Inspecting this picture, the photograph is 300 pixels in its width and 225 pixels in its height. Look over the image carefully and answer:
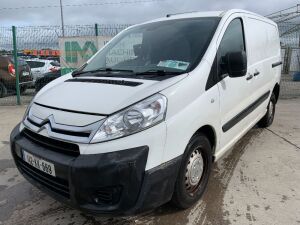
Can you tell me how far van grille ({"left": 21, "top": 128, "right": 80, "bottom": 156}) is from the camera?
2842mm

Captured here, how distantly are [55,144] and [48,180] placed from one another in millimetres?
332

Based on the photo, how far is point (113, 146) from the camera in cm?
273

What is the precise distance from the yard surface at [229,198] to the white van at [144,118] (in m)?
0.25

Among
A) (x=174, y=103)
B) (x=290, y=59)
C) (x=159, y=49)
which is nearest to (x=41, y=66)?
(x=290, y=59)

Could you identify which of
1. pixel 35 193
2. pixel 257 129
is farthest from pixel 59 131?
pixel 257 129

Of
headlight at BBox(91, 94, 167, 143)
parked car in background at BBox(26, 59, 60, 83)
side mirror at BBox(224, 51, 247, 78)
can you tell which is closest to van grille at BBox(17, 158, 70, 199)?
headlight at BBox(91, 94, 167, 143)

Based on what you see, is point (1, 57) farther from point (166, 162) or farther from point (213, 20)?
point (166, 162)

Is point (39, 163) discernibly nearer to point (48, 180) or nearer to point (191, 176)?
point (48, 180)

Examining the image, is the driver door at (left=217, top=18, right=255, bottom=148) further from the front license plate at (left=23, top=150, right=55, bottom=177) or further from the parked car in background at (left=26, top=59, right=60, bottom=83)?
the parked car in background at (left=26, top=59, right=60, bottom=83)

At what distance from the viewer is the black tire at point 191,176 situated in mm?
3176

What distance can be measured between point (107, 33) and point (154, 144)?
7306 millimetres

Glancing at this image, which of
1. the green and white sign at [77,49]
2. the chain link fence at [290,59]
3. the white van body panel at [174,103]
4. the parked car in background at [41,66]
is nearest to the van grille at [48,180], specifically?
the white van body panel at [174,103]

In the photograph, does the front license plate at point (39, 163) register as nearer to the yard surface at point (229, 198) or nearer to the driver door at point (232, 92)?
the yard surface at point (229, 198)

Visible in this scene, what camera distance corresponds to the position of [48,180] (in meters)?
3.06
